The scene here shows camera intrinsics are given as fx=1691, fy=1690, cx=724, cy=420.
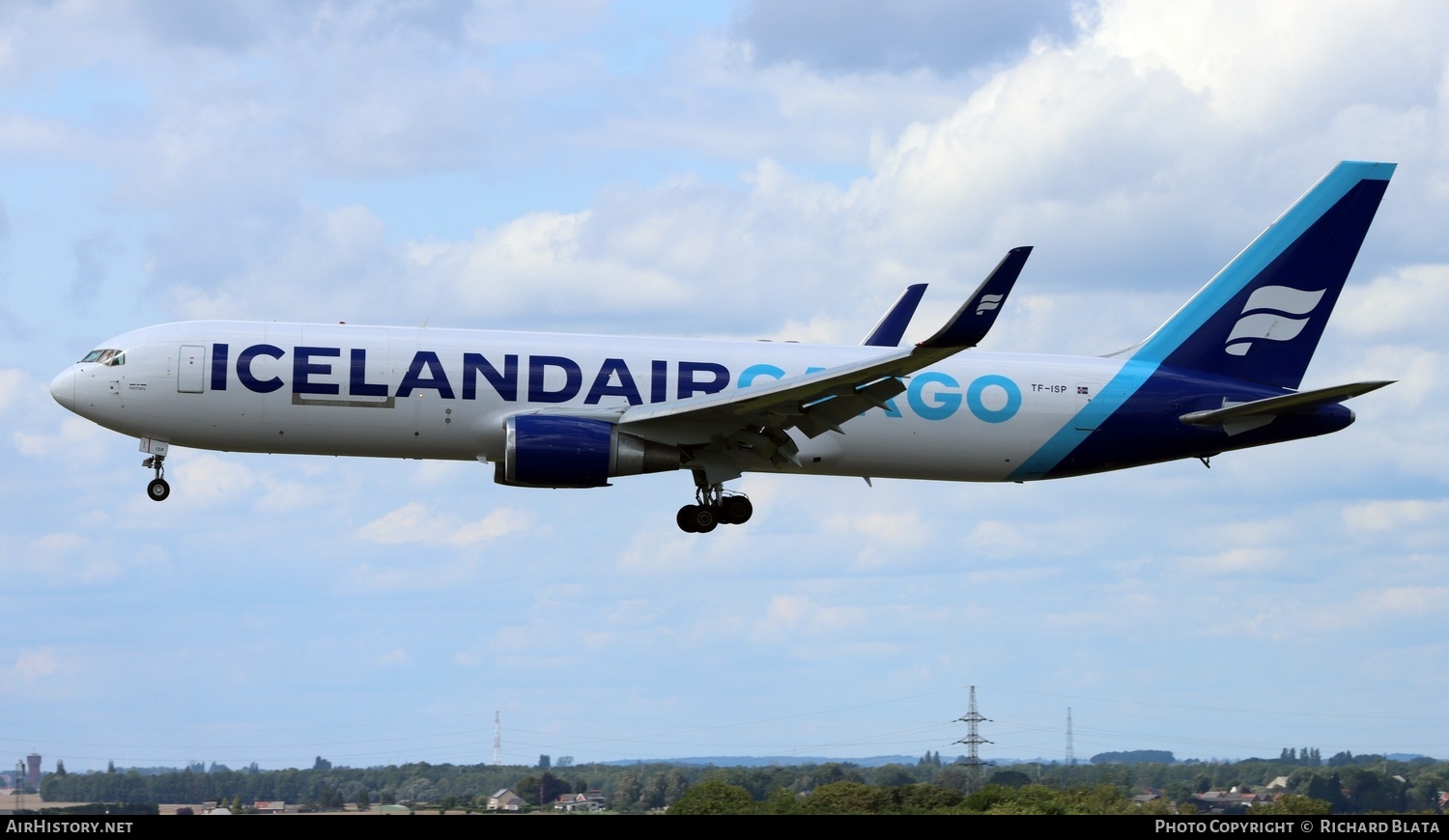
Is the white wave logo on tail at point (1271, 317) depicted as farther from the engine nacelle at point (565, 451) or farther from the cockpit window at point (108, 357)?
the cockpit window at point (108, 357)

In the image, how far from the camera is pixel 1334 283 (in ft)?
147

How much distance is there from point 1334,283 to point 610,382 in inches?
781

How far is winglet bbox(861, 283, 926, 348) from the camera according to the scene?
156 feet

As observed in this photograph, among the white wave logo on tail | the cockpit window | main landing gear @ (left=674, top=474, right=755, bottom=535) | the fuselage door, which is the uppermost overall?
the white wave logo on tail

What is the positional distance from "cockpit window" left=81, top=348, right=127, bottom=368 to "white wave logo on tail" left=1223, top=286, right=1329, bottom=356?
89.6 ft

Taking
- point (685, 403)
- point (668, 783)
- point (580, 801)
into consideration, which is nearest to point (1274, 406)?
point (685, 403)

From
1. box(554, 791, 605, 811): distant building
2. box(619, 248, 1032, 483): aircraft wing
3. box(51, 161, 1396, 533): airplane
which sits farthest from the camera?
box(51, 161, 1396, 533): airplane

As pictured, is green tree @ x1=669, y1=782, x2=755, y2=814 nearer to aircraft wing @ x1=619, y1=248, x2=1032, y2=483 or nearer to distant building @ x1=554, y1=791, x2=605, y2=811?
distant building @ x1=554, y1=791, x2=605, y2=811

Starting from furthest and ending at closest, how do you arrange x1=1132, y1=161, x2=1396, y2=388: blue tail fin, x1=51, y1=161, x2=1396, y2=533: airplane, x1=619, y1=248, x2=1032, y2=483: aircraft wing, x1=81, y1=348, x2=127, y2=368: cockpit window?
x1=1132, y1=161, x2=1396, y2=388: blue tail fin, x1=81, y1=348, x2=127, y2=368: cockpit window, x1=51, y1=161, x2=1396, y2=533: airplane, x1=619, y1=248, x2=1032, y2=483: aircraft wing

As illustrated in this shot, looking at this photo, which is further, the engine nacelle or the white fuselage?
the white fuselage

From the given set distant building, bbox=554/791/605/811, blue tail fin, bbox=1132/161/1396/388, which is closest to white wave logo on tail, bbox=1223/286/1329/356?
blue tail fin, bbox=1132/161/1396/388

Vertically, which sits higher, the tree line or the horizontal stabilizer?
the horizontal stabilizer

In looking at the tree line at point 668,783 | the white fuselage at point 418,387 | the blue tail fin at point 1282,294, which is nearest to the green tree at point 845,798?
the tree line at point 668,783
